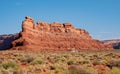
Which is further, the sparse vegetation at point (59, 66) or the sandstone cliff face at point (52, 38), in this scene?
the sandstone cliff face at point (52, 38)

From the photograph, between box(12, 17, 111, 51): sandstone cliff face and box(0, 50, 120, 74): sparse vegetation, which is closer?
box(0, 50, 120, 74): sparse vegetation

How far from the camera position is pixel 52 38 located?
110562mm

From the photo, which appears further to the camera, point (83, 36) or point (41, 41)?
point (83, 36)

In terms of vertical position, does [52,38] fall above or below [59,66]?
above

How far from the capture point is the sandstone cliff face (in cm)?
10101

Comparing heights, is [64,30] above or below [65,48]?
above

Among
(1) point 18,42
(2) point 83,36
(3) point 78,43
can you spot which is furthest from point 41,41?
(2) point 83,36

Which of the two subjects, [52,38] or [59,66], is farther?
[52,38]

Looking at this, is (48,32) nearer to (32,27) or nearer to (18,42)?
(32,27)

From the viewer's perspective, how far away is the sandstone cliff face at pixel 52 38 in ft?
331

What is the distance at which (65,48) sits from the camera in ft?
352

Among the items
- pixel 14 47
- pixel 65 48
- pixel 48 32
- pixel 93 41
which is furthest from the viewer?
pixel 93 41

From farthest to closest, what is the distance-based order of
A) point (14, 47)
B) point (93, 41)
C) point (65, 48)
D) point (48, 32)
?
1. point (93, 41)
2. point (48, 32)
3. point (65, 48)
4. point (14, 47)

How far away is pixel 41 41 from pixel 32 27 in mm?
10775
